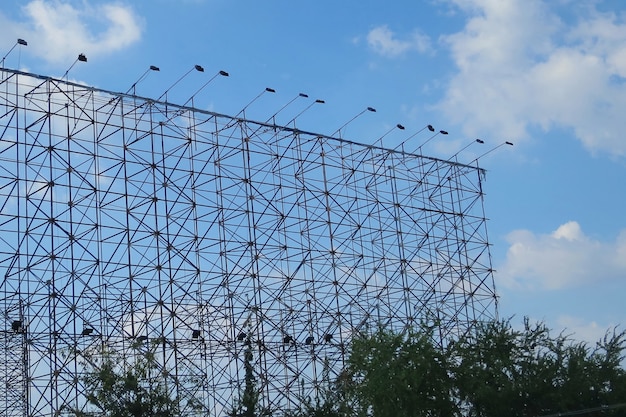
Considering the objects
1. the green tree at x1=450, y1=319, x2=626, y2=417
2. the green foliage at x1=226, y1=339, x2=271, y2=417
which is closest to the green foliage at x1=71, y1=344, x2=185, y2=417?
the green foliage at x1=226, y1=339, x2=271, y2=417

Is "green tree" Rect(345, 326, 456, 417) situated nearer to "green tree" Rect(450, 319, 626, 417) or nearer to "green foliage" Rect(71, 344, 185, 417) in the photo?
"green tree" Rect(450, 319, 626, 417)

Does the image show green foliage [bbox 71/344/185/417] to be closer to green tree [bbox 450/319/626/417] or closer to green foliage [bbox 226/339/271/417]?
green foliage [bbox 226/339/271/417]

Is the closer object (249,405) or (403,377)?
(403,377)

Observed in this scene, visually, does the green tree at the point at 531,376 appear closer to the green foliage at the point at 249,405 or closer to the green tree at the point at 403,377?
the green tree at the point at 403,377

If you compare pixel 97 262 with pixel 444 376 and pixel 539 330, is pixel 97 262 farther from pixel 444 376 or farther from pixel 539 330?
pixel 539 330

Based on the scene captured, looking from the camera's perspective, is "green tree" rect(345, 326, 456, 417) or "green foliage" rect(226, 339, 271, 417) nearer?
"green tree" rect(345, 326, 456, 417)

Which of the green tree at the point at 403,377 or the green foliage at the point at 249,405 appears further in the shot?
the green foliage at the point at 249,405

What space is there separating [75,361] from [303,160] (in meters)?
11.0

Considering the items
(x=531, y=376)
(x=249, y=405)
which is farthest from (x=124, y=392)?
(x=531, y=376)

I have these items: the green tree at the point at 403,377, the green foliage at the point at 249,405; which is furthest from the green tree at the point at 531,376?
the green foliage at the point at 249,405

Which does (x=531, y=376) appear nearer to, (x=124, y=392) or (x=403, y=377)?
(x=403, y=377)

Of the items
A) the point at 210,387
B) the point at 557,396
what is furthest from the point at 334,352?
the point at 557,396

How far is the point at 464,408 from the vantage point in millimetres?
20141

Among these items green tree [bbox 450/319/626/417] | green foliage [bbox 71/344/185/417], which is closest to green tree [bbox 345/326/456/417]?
green tree [bbox 450/319/626/417]
